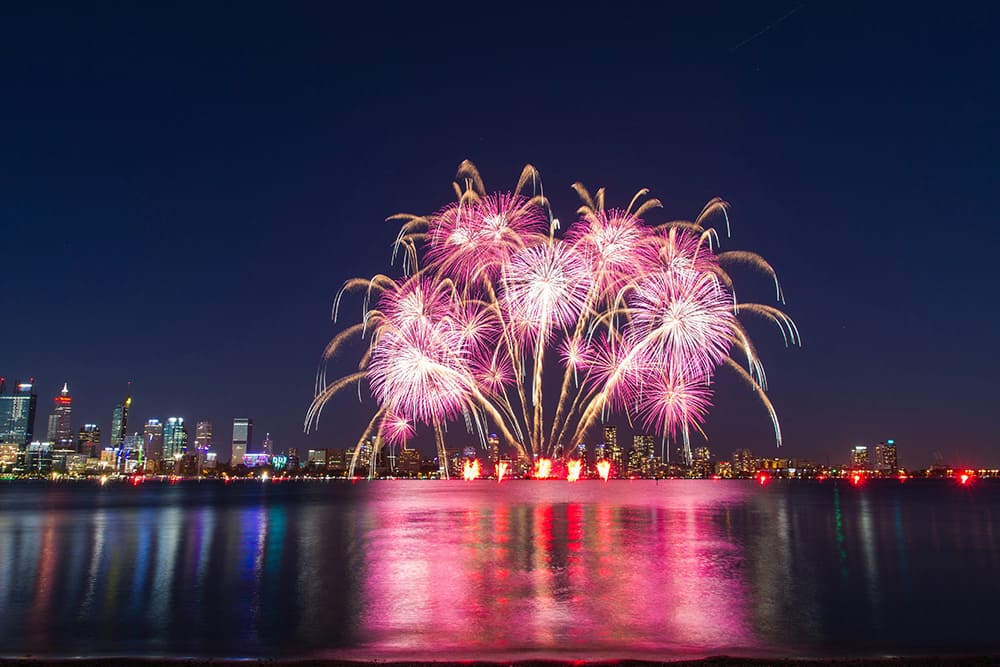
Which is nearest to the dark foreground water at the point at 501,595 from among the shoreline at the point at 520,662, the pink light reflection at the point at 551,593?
the pink light reflection at the point at 551,593

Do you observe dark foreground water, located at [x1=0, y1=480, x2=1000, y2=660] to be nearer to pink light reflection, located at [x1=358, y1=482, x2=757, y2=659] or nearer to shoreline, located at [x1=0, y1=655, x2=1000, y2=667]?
pink light reflection, located at [x1=358, y1=482, x2=757, y2=659]

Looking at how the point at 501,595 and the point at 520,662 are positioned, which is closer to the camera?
the point at 520,662

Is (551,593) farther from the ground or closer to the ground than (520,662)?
closer to the ground

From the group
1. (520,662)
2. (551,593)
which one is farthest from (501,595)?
(520,662)

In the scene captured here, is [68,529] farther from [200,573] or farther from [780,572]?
[780,572]

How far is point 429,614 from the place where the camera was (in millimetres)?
12719

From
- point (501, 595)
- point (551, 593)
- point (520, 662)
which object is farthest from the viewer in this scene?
point (551, 593)

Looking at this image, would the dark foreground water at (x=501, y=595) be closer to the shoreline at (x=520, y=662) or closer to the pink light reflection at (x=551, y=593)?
the pink light reflection at (x=551, y=593)

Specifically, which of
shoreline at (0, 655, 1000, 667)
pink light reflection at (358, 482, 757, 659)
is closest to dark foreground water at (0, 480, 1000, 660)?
pink light reflection at (358, 482, 757, 659)

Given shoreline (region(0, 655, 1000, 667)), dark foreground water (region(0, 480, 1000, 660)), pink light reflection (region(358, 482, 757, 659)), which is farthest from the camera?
dark foreground water (region(0, 480, 1000, 660))

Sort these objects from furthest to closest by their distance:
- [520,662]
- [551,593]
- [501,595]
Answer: [551,593] → [501,595] → [520,662]

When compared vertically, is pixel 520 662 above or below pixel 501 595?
above

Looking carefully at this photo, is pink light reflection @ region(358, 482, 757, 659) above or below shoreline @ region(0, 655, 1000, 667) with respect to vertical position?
below

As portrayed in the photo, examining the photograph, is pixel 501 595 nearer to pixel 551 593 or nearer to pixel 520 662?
pixel 551 593
